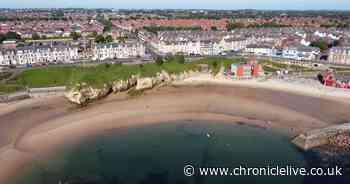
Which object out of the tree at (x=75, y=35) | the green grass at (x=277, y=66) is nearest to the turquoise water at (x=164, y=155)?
the green grass at (x=277, y=66)

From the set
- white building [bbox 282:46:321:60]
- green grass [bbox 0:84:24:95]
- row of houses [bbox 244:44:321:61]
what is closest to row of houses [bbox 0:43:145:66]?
green grass [bbox 0:84:24:95]

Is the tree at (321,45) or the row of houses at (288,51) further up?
the tree at (321,45)

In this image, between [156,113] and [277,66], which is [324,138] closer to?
[156,113]

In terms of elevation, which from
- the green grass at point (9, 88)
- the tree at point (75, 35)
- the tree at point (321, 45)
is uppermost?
the tree at point (75, 35)

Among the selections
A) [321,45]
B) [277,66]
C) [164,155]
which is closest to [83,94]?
[164,155]

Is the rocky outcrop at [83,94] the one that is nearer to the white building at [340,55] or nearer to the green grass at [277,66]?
the green grass at [277,66]

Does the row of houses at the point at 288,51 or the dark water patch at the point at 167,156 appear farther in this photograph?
the row of houses at the point at 288,51

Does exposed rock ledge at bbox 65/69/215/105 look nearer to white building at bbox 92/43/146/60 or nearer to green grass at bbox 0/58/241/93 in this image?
green grass at bbox 0/58/241/93
